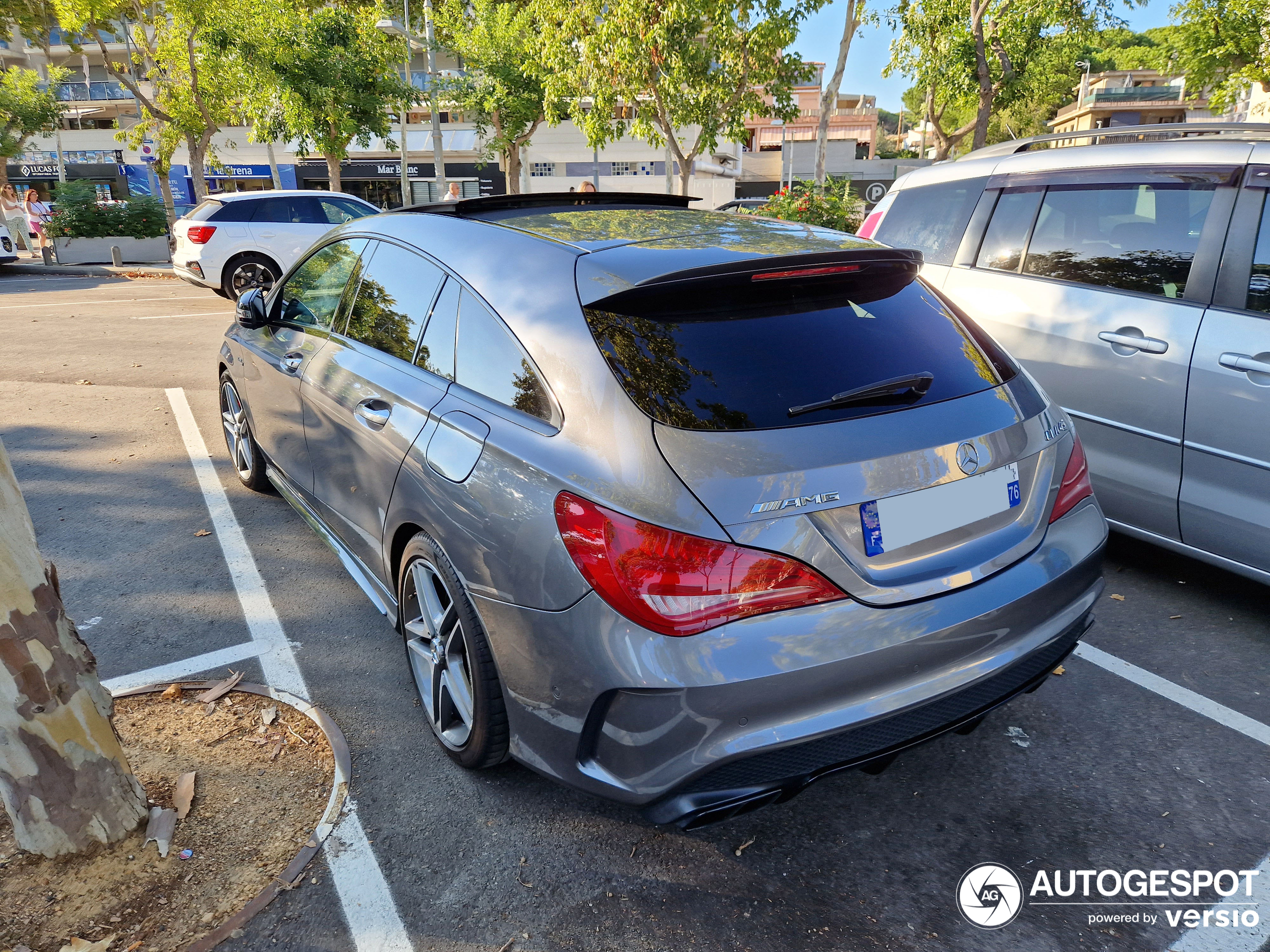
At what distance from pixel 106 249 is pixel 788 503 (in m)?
23.8

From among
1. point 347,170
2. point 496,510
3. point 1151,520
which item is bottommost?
point 1151,520

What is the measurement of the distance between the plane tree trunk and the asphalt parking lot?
332 millimetres

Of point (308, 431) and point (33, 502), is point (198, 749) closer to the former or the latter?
point (308, 431)

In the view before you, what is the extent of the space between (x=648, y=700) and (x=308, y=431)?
2338mm

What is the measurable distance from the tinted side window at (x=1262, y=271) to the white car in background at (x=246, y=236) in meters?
12.3

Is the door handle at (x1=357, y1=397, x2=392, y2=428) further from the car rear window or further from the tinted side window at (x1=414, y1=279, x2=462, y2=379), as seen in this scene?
the car rear window

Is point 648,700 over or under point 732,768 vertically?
over

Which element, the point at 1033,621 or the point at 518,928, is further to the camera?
the point at 1033,621

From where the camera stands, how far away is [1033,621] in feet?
7.54

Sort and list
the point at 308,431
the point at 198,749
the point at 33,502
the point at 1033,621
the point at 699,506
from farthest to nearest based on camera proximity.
Answer: the point at 33,502 < the point at 308,431 < the point at 198,749 < the point at 1033,621 < the point at 699,506

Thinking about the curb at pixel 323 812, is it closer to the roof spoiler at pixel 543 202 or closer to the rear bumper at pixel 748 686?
the rear bumper at pixel 748 686

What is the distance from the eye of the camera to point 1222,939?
212 centimetres

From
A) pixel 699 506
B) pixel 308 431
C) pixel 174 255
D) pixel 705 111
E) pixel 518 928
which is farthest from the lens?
pixel 705 111

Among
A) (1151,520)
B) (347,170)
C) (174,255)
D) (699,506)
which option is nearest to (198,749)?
(699,506)
